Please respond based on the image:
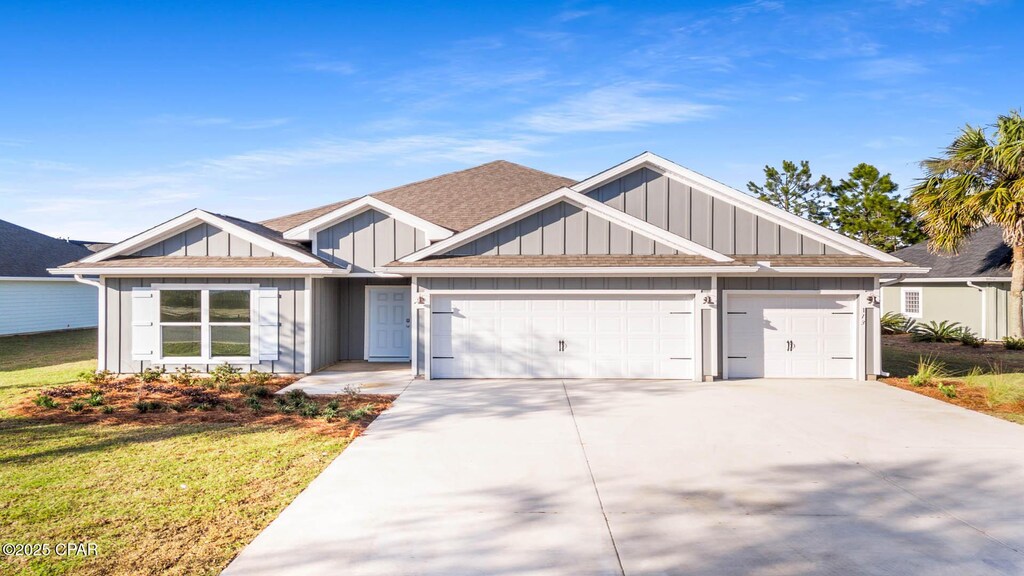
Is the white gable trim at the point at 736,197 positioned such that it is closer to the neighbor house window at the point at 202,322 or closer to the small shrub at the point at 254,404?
the small shrub at the point at 254,404

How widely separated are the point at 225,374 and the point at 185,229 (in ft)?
11.2

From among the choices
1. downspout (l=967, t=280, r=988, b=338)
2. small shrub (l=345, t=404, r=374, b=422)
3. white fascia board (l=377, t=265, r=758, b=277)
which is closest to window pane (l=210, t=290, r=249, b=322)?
white fascia board (l=377, t=265, r=758, b=277)

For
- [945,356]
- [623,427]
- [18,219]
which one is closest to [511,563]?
[623,427]

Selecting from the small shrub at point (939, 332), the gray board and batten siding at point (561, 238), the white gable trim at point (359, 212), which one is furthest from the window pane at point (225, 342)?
the small shrub at point (939, 332)

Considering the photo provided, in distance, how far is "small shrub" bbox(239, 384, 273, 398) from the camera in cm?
941

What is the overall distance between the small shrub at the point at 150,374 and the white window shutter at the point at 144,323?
0.91ft

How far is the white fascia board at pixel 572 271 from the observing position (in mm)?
10633

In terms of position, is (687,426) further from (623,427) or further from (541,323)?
(541,323)

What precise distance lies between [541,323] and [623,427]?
13.4ft

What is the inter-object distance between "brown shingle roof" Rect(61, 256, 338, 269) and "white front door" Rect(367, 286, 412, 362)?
207cm

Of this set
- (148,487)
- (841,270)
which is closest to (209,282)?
(148,487)

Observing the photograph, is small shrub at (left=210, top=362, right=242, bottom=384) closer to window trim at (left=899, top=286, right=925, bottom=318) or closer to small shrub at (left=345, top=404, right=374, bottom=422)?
small shrub at (left=345, top=404, right=374, bottom=422)

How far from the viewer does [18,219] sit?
31312 mm

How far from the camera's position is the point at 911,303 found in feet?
70.2
